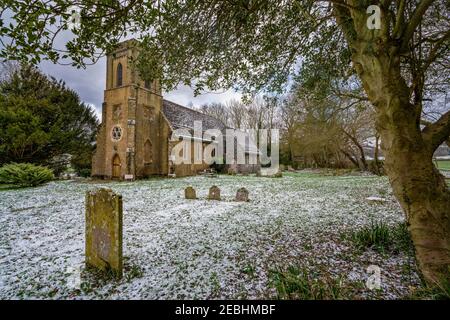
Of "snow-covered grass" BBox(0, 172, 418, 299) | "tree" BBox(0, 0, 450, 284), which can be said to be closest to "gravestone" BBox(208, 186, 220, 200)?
"snow-covered grass" BBox(0, 172, 418, 299)

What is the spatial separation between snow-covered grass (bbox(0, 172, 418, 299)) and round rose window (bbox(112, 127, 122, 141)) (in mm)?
→ 13674

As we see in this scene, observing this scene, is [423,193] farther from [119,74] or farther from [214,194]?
[119,74]

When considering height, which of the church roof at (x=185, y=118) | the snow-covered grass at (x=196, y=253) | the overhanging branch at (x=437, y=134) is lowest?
the snow-covered grass at (x=196, y=253)

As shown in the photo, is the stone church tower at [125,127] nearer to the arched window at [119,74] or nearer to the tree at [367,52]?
the arched window at [119,74]

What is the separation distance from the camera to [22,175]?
13.7 meters

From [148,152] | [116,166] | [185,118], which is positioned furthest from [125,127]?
[185,118]

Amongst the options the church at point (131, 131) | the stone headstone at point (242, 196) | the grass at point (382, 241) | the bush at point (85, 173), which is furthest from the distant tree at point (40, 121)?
the grass at point (382, 241)

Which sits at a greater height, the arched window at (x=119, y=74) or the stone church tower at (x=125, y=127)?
the arched window at (x=119, y=74)

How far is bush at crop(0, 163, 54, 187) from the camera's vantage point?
44.1ft

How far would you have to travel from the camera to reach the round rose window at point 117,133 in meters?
20.2

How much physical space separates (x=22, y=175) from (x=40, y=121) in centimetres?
860

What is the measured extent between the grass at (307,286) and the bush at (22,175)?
17.6 m

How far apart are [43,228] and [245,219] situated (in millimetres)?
5692

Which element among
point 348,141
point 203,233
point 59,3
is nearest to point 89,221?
point 203,233
